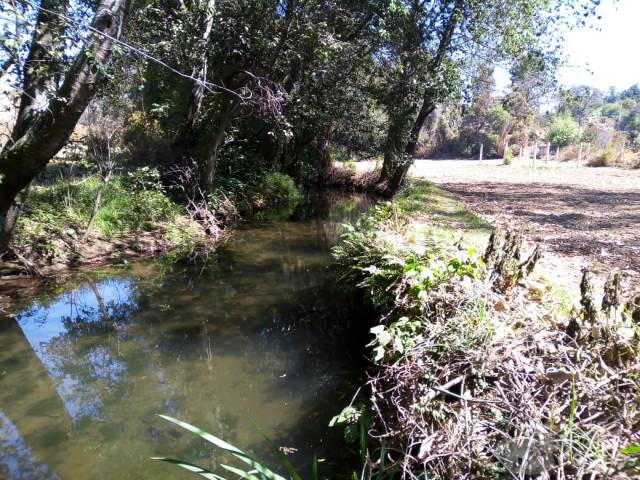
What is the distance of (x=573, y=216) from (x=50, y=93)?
427 inches

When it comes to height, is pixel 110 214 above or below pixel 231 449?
above

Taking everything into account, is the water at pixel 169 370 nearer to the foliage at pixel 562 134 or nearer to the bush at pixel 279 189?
the bush at pixel 279 189

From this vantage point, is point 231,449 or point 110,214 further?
point 110,214

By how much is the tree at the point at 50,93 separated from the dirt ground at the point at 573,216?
6.34m

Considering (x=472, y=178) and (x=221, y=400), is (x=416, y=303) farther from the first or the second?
(x=472, y=178)

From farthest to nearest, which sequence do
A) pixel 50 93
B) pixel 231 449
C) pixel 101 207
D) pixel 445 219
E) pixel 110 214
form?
pixel 101 207, pixel 110 214, pixel 445 219, pixel 50 93, pixel 231 449

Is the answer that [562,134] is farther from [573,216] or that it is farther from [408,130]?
[573,216]

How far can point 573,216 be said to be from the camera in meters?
10.4

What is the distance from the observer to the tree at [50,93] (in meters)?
5.28

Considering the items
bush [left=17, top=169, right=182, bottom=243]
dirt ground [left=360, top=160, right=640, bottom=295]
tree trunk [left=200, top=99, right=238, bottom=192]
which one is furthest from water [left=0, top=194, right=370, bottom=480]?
tree trunk [left=200, top=99, right=238, bottom=192]

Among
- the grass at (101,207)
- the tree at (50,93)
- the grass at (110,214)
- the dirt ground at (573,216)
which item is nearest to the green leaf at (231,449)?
the dirt ground at (573,216)

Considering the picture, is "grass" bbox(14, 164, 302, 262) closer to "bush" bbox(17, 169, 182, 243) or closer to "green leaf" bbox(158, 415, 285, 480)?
"bush" bbox(17, 169, 182, 243)

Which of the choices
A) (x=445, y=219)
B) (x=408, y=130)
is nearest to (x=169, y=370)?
(x=445, y=219)

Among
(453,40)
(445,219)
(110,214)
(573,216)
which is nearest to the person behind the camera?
(445,219)
